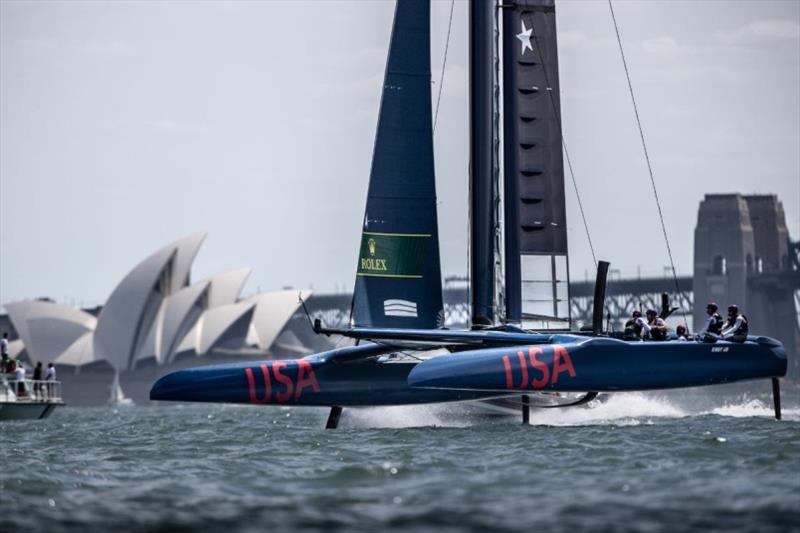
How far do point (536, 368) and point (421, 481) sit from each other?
6.18 meters

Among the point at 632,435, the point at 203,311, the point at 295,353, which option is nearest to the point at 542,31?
the point at 632,435

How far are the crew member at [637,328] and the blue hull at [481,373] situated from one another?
42.2 inches

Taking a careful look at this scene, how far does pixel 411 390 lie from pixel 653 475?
8.05 metres

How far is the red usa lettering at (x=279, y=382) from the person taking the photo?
2025cm

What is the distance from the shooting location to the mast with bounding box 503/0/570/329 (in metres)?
23.2

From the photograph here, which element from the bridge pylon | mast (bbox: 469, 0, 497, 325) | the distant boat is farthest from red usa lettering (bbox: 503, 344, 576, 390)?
the bridge pylon

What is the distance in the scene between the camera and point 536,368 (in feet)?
60.2

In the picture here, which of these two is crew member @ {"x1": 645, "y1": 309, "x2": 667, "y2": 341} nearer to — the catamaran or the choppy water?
the catamaran

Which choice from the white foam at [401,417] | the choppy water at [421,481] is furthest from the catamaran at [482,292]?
the choppy water at [421,481]

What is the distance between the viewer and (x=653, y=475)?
1260cm

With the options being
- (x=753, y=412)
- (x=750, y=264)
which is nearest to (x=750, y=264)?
(x=750, y=264)

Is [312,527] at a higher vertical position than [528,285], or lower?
lower

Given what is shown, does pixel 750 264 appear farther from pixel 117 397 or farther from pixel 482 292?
pixel 482 292

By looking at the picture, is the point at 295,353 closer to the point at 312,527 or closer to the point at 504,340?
the point at 504,340
